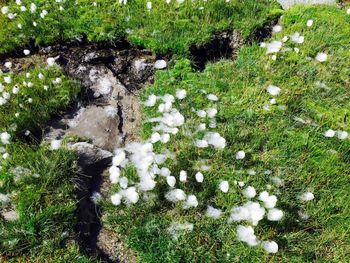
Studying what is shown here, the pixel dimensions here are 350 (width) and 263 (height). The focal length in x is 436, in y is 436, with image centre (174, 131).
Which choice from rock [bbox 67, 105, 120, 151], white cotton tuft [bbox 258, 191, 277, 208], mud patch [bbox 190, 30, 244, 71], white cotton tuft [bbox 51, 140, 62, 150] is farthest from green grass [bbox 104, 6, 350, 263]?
white cotton tuft [bbox 51, 140, 62, 150]

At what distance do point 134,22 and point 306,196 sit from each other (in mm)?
3110

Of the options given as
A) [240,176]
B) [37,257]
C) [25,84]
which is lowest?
[37,257]

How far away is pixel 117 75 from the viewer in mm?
5582

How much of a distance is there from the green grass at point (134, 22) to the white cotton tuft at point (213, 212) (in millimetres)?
2249

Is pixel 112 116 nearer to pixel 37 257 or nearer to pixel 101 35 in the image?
pixel 101 35

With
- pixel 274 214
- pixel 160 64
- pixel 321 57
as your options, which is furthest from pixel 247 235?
pixel 321 57

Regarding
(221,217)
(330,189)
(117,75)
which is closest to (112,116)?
(117,75)

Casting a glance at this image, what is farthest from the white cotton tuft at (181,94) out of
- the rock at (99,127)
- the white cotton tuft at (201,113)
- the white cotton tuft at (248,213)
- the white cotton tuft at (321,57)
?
the white cotton tuft at (321,57)

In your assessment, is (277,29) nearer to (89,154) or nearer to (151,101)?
(151,101)

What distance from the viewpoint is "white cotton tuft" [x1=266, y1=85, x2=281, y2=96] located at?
5.02 m

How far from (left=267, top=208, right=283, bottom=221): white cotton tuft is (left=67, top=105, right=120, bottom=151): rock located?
6.04 ft

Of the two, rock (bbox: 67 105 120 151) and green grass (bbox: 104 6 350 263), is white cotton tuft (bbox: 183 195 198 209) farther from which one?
rock (bbox: 67 105 120 151)

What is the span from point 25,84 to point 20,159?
104 cm

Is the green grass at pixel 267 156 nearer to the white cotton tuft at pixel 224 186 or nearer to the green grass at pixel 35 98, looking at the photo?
the white cotton tuft at pixel 224 186
